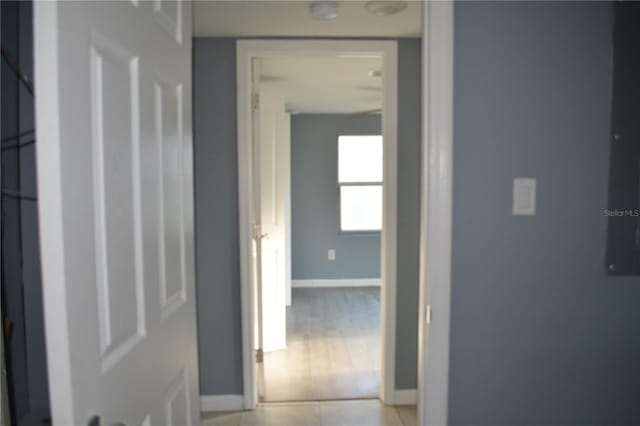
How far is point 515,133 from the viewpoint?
50.9 inches

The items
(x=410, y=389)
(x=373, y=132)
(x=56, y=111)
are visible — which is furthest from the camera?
(x=373, y=132)

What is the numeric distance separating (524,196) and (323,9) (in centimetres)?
132

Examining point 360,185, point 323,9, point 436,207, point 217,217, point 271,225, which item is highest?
point 323,9

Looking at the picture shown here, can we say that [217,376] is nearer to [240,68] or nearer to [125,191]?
[240,68]

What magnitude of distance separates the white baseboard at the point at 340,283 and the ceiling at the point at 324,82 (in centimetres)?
224

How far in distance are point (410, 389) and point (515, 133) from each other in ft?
6.46

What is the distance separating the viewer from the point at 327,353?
360cm

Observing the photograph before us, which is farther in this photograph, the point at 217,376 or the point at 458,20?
the point at 217,376

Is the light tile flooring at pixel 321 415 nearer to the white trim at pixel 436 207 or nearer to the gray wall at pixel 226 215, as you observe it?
the gray wall at pixel 226 215

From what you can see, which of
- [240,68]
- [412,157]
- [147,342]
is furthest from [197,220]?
[147,342]

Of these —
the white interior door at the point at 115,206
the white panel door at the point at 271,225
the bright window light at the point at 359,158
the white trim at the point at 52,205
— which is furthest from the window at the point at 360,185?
the white trim at the point at 52,205

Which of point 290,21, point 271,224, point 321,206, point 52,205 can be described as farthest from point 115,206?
point 321,206

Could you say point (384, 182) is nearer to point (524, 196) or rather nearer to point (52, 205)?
point (524, 196)

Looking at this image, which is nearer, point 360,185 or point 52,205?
point 52,205
